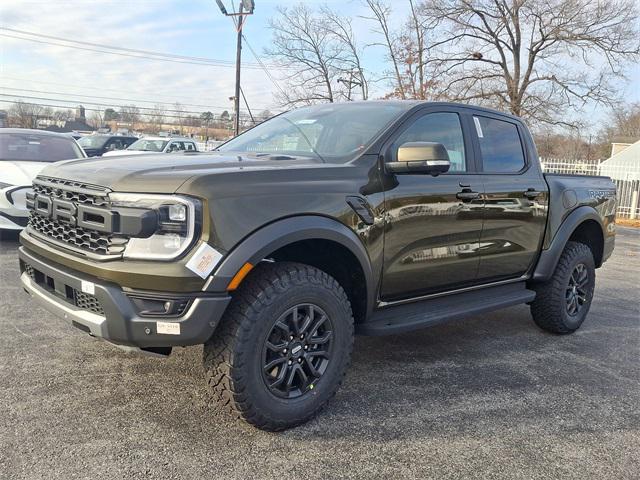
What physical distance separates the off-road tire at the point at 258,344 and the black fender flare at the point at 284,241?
0.58 ft

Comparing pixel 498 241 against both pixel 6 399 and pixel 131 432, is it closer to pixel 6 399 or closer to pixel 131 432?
pixel 131 432

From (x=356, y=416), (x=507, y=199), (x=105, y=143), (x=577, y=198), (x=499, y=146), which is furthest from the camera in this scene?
(x=105, y=143)

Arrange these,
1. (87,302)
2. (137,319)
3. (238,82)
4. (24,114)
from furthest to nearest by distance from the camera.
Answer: (24,114) < (238,82) < (87,302) < (137,319)

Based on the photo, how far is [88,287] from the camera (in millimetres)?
2639

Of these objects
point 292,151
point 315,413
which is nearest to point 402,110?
point 292,151

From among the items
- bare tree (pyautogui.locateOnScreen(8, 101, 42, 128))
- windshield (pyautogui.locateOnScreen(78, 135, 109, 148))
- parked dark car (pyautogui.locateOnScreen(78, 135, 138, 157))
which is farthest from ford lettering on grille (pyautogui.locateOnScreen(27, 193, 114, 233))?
bare tree (pyautogui.locateOnScreen(8, 101, 42, 128))

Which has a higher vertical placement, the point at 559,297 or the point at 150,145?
the point at 150,145

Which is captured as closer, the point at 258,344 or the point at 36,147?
the point at 258,344

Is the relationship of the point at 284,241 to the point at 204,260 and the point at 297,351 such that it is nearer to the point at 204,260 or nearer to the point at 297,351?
the point at 204,260

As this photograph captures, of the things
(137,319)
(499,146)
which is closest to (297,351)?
(137,319)

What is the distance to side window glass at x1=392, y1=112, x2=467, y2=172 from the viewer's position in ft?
12.3

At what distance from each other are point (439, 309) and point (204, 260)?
1901mm

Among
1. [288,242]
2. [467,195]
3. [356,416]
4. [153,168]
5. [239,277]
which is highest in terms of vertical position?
[153,168]

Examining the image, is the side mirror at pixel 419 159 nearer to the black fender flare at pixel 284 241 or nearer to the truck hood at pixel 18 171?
the black fender flare at pixel 284 241
